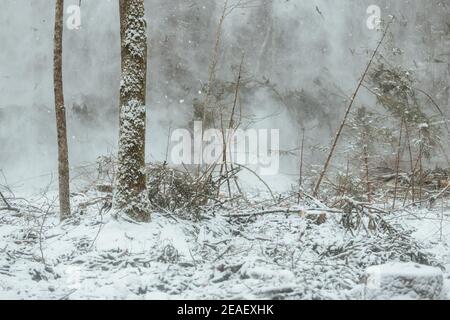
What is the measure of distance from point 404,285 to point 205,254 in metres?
2.21

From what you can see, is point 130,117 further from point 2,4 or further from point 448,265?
point 2,4

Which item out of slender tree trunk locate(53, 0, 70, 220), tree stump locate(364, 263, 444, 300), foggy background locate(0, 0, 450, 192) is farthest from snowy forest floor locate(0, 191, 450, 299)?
foggy background locate(0, 0, 450, 192)

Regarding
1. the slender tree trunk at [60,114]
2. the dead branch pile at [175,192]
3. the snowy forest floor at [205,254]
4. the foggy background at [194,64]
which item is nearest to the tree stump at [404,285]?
the snowy forest floor at [205,254]

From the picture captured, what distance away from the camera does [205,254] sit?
19.2 feet

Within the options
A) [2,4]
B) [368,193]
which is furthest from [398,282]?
[2,4]

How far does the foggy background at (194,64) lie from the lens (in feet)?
50.1

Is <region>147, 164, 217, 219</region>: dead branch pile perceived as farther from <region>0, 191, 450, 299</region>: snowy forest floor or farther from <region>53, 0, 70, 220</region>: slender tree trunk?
<region>53, 0, 70, 220</region>: slender tree trunk

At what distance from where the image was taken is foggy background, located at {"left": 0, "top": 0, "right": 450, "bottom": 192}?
15258 mm

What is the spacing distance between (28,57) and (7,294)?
1232 centimetres

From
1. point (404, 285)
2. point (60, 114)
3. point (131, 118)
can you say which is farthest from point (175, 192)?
point (404, 285)

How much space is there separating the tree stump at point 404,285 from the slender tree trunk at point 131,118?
3080 mm

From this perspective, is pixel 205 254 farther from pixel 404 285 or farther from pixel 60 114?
pixel 60 114

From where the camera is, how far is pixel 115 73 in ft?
51.1

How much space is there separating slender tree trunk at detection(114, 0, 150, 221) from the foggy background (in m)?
8.40
